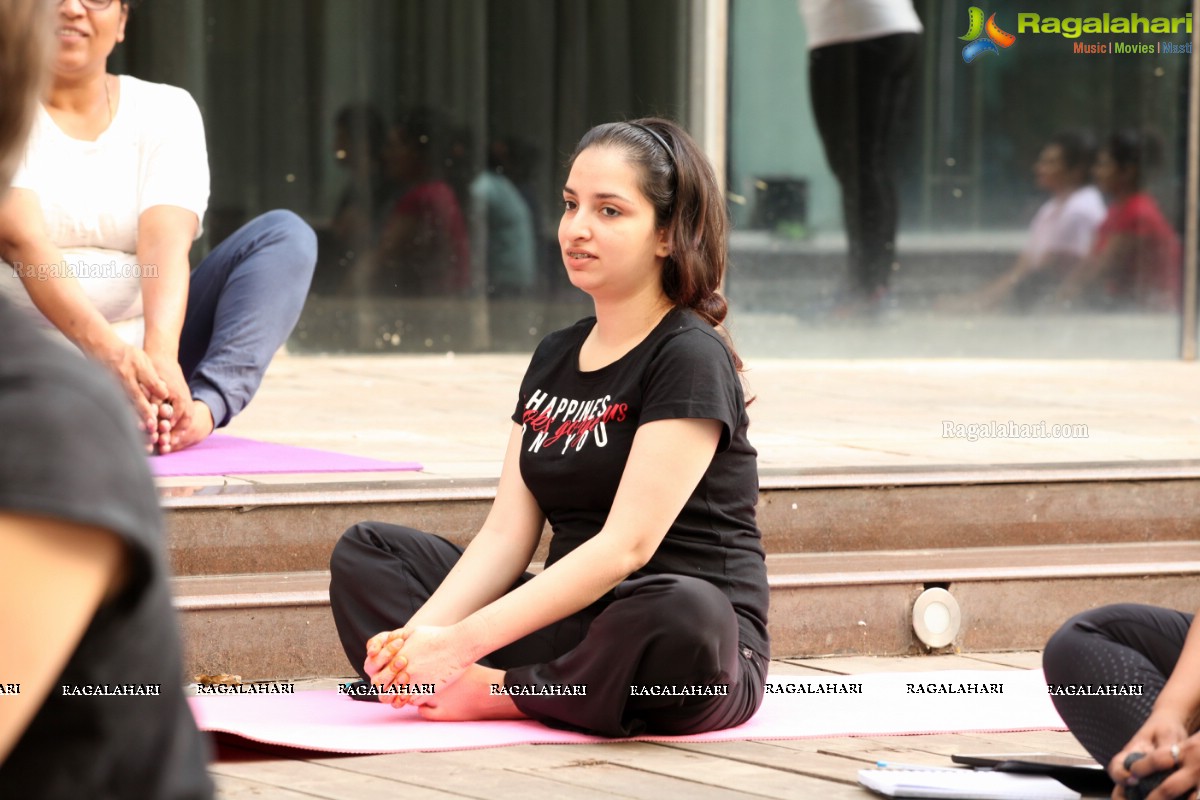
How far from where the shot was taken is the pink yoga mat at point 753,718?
2484 millimetres

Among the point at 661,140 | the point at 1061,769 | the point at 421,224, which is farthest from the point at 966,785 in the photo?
the point at 421,224

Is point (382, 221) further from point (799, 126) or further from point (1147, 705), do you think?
point (1147, 705)

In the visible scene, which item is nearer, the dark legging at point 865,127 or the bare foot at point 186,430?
the bare foot at point 186,430

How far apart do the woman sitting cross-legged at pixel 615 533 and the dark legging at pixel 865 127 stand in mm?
3745

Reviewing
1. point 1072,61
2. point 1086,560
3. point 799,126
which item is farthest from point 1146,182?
point 1086,560

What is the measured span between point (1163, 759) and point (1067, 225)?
15.7 feet

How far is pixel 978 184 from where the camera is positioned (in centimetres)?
651

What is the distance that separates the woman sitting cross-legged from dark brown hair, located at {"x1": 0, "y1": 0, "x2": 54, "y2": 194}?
175cm

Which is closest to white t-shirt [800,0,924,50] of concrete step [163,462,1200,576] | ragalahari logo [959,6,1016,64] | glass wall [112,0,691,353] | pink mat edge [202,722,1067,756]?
ragalahari logo [959,6,1016,64]

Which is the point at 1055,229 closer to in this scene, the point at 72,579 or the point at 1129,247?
the point at 1129,247

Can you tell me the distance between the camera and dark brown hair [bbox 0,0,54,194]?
2.46ft

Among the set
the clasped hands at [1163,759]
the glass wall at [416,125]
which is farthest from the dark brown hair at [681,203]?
the glass wall at [416,125]

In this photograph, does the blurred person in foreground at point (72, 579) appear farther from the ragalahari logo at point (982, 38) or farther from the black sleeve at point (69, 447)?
the ragalahari logo at point (982, 38)

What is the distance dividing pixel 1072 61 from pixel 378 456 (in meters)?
3.84
